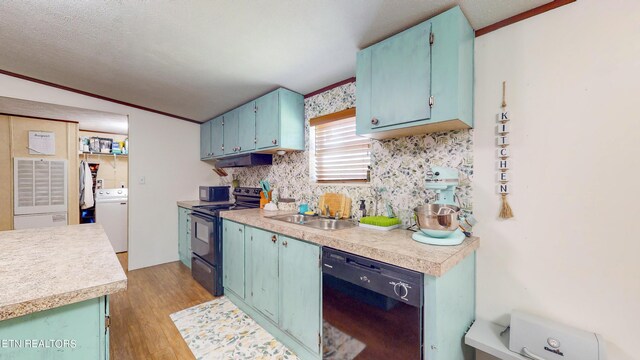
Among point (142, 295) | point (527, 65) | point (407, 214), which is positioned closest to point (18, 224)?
point (142, 295)

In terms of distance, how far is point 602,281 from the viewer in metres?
1.22

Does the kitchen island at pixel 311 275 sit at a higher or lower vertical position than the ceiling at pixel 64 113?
lower

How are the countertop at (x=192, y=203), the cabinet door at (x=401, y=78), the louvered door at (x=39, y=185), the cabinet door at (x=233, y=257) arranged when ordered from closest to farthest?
the cabinet door at (x=401, y=78) → the cabinet door at (x=233, y=257) → the countertop at (x=192, y=203) → the louvered door at (x=39, y=185)

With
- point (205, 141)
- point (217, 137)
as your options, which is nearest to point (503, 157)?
point (217, 137)

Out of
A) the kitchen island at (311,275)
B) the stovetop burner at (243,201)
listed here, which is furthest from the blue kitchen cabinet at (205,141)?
the kitchen island at (311,275)

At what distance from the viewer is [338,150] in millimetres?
2473

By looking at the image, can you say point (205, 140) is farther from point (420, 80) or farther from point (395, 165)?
point (420, 80)

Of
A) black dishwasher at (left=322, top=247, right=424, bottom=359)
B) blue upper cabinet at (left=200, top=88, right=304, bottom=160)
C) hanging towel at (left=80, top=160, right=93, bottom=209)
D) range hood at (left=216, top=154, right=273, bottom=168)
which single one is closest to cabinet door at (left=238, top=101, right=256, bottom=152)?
blue upper cabinet at (left=200, top=88, right=304, bottom=160)

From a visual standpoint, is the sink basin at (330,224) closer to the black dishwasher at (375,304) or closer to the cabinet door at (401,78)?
the black dishwasher at (375,304)

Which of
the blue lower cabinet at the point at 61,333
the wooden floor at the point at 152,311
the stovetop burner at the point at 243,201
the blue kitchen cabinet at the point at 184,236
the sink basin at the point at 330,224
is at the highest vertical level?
the stovetop burner at the point at 243,201

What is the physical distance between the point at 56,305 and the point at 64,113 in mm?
4078

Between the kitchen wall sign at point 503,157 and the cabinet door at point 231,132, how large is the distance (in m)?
2.80

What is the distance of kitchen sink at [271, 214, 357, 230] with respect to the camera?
2051 mm

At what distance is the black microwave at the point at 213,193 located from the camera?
3.75 m
